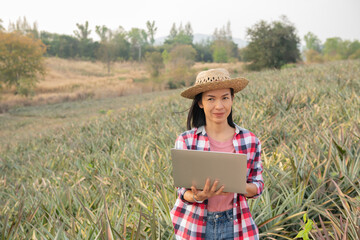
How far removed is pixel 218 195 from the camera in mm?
1423

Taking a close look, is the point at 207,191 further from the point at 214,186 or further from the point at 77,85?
the point at 77,85

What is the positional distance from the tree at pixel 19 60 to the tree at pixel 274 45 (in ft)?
73.8

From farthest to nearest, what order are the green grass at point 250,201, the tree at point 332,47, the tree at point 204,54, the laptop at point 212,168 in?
the tree at point 332,47
the tree at point 204,54
the green grass at point 250,201
the laptop at point 212,168

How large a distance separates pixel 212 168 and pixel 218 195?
9.2 inches

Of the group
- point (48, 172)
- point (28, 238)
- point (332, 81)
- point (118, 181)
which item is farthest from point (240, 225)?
point (332, 81)

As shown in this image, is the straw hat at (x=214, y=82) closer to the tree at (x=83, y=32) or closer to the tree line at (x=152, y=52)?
the tree line at (x=152, y=52)

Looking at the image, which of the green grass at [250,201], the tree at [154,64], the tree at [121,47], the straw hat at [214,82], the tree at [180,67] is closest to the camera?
the straw hat at [214,82]

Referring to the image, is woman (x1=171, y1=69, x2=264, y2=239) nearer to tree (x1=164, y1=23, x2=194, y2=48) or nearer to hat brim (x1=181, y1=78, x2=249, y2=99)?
hat brim (x1=181, y1=78, x2=249, y2=99)

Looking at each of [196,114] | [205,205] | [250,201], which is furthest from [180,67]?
[205,205]

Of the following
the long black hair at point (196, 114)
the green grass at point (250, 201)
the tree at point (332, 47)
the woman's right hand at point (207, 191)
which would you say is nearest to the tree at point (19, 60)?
the green grass at point (250, 201)

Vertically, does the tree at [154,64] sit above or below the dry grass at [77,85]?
above

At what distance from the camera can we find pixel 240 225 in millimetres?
1487

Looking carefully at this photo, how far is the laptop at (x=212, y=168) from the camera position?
1.23 m

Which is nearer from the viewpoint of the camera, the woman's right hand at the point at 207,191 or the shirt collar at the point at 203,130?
the woman's right hand at the point at 207,191
